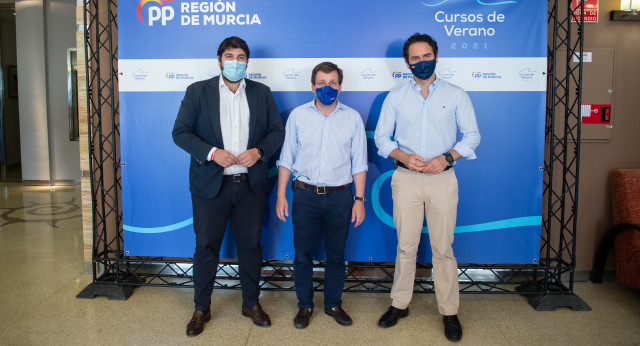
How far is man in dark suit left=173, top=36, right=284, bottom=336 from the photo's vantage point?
2.88 m

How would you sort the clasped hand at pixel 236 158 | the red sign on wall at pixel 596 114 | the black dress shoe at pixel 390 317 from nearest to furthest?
the clasped hand at pixel 236 158 < the black dress shoe at pixel 390 317 < the red sign on wall at pixel 596 114

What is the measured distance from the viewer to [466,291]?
3.47 meters

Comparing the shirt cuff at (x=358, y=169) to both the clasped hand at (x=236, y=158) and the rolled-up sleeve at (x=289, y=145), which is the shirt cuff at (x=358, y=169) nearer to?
the rolled-up sleeve at (x=289, y=145)

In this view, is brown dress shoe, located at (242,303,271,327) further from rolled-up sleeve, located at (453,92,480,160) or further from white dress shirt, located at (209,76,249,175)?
rolled-up sleeve, located at (453,92,480,160)

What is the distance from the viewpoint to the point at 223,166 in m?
2.82

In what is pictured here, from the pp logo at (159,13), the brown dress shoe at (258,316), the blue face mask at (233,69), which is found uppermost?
the pp logo at (159,13)

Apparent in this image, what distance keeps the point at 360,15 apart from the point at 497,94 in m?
1.23

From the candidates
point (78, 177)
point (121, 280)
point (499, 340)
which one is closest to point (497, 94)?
point (499, 340)

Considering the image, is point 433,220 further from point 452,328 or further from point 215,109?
point 215,109

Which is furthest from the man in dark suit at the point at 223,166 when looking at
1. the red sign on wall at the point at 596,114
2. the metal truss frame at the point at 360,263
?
the red sign on wall at the point at 596,114

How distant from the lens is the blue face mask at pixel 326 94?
9.27ft

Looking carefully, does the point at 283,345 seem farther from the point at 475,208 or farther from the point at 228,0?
the point at 228,0

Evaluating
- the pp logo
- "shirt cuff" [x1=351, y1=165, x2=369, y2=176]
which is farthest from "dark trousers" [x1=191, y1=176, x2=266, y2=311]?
the pp logo

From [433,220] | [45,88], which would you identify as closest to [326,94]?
[433,220]
